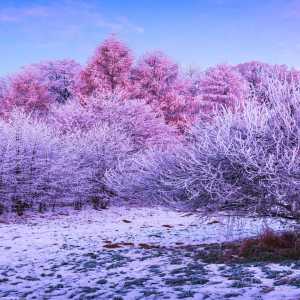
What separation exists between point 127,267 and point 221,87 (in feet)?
86.7

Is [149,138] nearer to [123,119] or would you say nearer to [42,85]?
[123,119]

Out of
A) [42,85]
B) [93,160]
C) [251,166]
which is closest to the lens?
[251,166]

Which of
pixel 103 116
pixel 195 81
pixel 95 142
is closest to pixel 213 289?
pixel 95 142

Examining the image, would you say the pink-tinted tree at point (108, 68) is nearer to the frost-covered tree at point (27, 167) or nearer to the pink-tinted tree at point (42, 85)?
the pink-tinted tree at point (42, 85)

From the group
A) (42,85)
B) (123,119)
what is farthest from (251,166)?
(42,85)

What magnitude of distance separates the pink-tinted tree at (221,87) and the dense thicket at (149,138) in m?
0.09

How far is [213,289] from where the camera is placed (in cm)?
857

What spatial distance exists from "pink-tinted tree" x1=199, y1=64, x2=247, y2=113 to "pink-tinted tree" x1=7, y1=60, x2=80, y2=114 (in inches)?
402

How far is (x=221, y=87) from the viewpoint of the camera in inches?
1420

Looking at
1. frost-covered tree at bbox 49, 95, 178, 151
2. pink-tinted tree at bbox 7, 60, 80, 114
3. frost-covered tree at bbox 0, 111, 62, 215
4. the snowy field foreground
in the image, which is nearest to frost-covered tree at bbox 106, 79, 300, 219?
the snowy field foreground

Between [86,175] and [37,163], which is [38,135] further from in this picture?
[86,175]

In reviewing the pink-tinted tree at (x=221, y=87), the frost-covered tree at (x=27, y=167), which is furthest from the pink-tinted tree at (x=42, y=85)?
the pink-tinted tree at (x=221, y=87)

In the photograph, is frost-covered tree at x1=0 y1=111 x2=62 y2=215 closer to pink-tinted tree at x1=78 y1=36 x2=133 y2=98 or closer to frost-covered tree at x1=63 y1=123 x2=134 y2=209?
frost-covered tree at x1=63 y1=123 x2=134 y2=209

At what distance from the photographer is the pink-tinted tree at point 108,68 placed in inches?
1376
